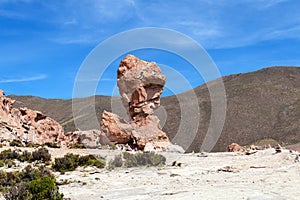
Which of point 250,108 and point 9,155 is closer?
point 9,155

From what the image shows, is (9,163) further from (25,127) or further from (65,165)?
(25,127)

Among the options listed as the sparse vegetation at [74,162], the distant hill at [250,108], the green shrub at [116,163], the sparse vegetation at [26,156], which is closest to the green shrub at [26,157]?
the sparse vegetation at [26,156]

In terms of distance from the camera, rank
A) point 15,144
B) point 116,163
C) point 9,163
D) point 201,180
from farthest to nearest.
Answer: point 15,144 < point 116,163 < point 9,163 < point 201,180

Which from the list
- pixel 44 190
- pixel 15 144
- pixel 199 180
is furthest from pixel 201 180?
pixel 15 144

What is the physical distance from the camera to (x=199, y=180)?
14344mm

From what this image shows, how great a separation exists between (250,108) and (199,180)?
5869 centimetres

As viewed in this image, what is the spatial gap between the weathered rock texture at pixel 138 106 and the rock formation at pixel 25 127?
4967mm

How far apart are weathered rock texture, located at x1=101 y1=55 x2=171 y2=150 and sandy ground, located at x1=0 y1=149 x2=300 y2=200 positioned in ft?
18.4

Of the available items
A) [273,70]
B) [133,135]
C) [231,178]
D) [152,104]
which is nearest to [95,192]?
[231,178]

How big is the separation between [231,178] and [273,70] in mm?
90231

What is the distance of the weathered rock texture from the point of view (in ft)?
84.7

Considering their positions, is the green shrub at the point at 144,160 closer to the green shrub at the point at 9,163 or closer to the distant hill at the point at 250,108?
the green shrub at the point at 9,163

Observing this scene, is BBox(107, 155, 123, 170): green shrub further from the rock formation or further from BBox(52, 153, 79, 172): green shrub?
the rock formation

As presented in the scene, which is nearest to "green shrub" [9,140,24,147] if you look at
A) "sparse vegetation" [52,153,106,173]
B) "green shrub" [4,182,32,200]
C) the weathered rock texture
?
the weathered rock texture
